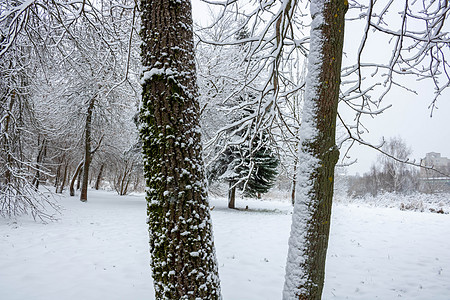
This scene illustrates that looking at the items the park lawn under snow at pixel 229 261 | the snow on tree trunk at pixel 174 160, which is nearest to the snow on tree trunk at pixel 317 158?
the snow on tree trunk at pixel 174 160

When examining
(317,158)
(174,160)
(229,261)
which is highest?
(317,158)

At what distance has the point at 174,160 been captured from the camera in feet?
5.08

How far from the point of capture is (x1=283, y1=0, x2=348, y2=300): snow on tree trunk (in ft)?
6.13

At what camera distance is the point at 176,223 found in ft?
4.90

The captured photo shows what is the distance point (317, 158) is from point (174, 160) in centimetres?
102

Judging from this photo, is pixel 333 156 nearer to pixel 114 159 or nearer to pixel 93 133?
pixel 93 133

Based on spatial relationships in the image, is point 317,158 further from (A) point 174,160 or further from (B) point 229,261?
(B) point 229,261

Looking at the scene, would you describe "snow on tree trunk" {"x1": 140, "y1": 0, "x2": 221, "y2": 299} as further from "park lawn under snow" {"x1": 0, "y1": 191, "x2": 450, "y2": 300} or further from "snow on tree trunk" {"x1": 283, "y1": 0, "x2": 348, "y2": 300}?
"park lawn under snow" {"x1": 0, "y1": 191, "x2": 450, "y2": 300}

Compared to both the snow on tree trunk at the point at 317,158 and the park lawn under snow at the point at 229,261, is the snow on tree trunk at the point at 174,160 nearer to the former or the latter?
the snow on tree trunk at the point at 317,158

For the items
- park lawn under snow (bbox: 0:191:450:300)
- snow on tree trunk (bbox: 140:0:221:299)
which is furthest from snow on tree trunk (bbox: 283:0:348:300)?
park lawn under snow (bbox: 0:191:450:300)

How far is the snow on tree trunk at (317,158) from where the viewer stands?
1.87 m

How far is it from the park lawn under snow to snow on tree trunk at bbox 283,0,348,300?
2080 mm

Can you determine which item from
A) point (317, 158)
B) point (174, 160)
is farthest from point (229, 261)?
point (174, 160)

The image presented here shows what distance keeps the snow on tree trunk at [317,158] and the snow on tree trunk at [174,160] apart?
660 millimetres
